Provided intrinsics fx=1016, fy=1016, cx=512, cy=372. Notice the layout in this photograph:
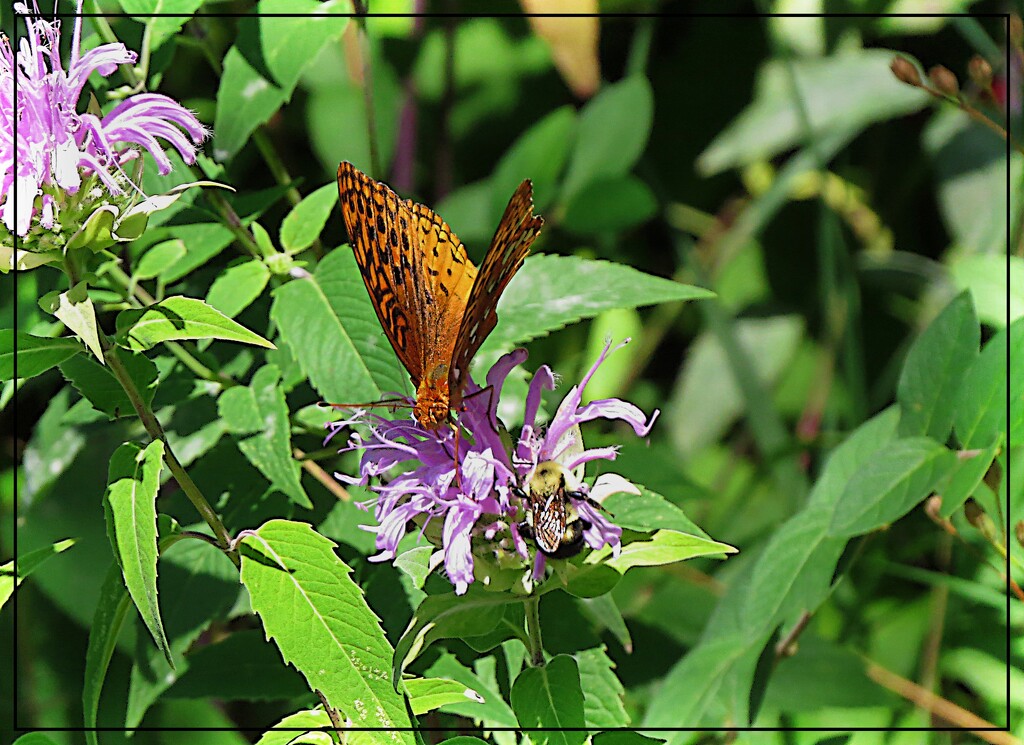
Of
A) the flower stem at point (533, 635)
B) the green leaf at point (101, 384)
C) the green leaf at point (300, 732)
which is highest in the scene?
the green leaf at point (101, 384)

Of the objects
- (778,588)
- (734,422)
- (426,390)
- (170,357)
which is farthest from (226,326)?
(734,422)

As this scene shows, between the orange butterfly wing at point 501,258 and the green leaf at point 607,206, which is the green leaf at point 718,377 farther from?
the orange butterfly wing at point 501,258

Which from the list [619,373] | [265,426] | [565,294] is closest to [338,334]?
[265,426]

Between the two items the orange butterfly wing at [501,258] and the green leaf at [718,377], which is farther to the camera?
the green leaf at [718,377]

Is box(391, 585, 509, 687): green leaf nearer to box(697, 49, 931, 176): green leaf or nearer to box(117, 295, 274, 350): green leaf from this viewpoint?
box(117, 295, 274, 350): green leaf

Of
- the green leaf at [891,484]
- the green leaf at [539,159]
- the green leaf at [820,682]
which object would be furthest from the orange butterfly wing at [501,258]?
the green leaf at [539,159]

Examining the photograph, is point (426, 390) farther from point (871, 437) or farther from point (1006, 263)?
point (1006, 263)
